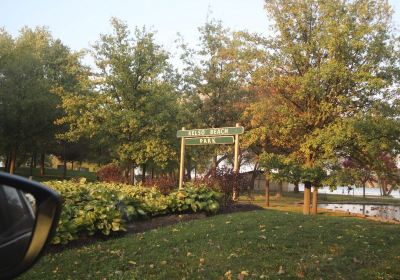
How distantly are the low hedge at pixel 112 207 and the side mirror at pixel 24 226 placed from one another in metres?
6.52

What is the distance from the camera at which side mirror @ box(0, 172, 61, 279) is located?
158cm

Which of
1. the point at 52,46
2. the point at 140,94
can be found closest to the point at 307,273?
the point at 140,94

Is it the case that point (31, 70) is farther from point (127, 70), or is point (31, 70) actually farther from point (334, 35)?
point (334, 35)

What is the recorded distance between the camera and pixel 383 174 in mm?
18812

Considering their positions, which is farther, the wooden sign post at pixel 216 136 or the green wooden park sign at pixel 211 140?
the green wooden park sign at pixel 211 140

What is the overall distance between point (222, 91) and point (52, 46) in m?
17.8

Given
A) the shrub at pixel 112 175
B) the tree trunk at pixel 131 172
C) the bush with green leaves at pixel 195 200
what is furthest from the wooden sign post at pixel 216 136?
the tree trunk at pixel 131 172

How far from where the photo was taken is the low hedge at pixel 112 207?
27.9ft

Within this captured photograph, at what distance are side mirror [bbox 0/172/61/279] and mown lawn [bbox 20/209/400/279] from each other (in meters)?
4.65

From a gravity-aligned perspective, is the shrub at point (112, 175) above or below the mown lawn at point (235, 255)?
above

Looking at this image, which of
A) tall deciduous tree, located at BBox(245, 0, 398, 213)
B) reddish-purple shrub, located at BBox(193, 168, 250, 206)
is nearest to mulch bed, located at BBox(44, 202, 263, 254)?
reddish-purple shrub, located at BBox(193, 168, 250, 206)

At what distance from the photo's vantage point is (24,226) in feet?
5.35

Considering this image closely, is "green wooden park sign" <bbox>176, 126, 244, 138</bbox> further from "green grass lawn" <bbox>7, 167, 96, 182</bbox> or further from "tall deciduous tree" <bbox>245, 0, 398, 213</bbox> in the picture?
"green grass lawn" <bbox>7, 167, 96, 182</bbox>

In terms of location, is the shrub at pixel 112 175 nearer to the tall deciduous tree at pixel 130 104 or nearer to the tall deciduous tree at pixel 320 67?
the tall deciduous tree at pixel 130 104
